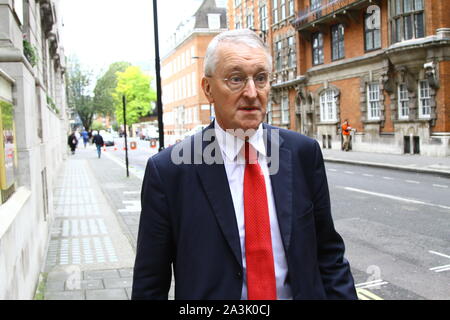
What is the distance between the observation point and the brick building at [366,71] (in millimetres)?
22672

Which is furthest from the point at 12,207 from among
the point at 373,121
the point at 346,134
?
the point at 346,134

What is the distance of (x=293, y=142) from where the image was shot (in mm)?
2340

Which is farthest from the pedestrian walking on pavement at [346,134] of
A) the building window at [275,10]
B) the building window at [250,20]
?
the building window at [250,20]

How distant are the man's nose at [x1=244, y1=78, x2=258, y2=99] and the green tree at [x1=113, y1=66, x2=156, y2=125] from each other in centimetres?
9197

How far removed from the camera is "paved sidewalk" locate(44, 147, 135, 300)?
19.4ft

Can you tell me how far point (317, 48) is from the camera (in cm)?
3400

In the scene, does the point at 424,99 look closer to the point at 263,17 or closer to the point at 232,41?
the point at 263,17

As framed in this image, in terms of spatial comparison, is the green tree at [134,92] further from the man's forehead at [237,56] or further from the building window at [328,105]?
the man's forehead at [237,56]

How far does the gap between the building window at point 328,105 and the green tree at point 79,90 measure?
4829 centimetres

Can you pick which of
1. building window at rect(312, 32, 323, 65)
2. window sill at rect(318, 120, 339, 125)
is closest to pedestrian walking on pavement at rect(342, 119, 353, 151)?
window sill at rect(318, 120, 339, 125)

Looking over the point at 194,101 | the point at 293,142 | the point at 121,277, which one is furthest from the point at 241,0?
the point at 293,142

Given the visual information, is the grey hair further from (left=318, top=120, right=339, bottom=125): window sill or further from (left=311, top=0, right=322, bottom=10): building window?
(left=311, top=0, right=322, bottom=10): building window
